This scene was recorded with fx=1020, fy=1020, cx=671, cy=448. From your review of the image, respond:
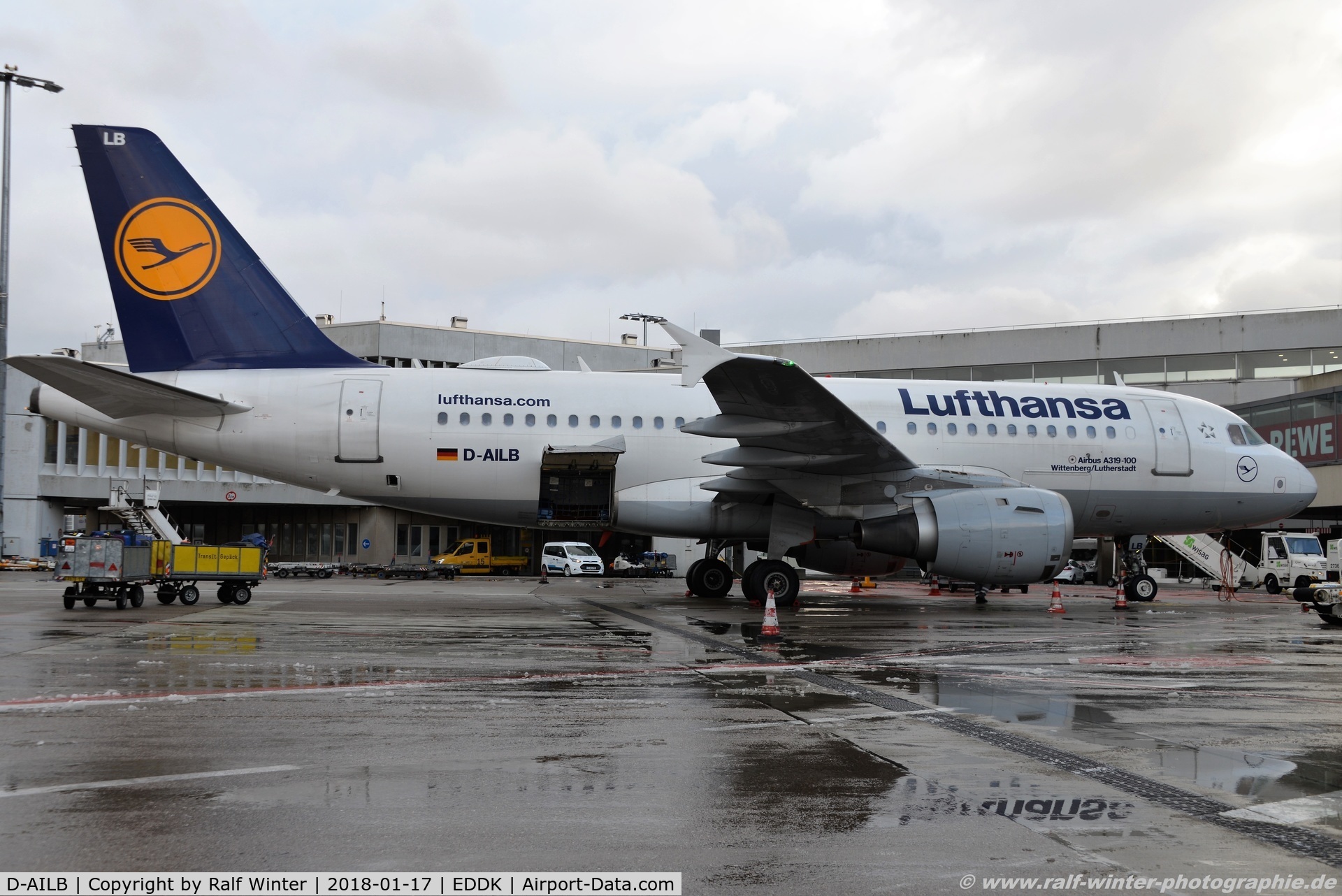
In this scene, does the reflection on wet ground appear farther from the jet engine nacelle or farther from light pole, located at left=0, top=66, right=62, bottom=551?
light pole, located at left=0, top=66, right=62, bottom=551

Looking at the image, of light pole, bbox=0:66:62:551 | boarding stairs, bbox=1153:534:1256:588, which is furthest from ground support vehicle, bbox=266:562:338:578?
boarding stairs, bbox=1153:534:1256:588

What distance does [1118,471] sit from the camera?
19.8 metres

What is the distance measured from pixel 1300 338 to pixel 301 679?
1761 inches

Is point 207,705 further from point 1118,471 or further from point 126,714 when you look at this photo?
point 1118,471

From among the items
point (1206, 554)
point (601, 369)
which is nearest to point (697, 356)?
point (1206, 554)

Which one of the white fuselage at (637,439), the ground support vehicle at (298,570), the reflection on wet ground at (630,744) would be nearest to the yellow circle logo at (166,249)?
the white fuselage at (637,439)

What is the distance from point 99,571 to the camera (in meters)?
17.4

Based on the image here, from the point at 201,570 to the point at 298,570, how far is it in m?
23.1

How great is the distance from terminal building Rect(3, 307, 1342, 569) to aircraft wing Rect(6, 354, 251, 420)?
75.2 ft

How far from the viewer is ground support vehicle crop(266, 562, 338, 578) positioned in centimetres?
4069

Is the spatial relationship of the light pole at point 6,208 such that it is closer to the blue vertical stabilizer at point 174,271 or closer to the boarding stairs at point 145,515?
the blue vertical stabilizer at point 174,271

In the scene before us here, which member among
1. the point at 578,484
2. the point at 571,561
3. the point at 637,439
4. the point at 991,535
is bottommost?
the point at 571,561

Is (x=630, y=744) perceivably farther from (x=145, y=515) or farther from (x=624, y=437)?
(x=145, y=515)

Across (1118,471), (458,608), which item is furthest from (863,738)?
(1118,471)
